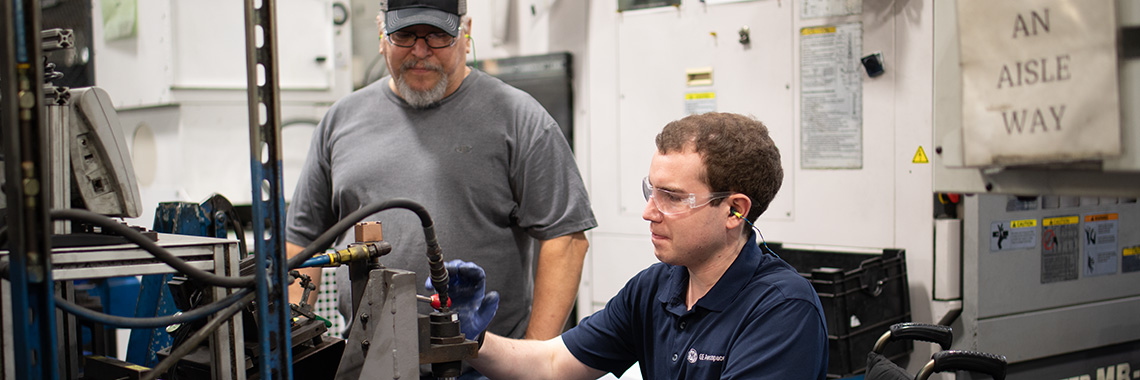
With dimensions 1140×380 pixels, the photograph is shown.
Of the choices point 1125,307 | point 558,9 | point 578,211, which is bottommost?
point 1125,307

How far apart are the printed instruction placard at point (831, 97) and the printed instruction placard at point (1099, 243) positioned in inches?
32.5

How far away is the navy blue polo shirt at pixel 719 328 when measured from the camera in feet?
4.37

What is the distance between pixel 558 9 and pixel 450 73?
5.00 ft

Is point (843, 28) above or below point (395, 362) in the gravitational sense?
above

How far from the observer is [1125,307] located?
2.85 metres

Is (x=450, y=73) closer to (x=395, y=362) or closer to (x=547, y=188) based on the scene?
(x=547, y=188)

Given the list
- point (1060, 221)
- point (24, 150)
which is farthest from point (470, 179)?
point (1060, 221)

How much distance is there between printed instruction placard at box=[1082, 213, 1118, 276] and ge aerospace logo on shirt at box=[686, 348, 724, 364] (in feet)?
6.72

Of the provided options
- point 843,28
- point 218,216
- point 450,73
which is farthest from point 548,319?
point 843,28

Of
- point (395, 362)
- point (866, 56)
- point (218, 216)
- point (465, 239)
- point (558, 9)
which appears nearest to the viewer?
point (395, 362)

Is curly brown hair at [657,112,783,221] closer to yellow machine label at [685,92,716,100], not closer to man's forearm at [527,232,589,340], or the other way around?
man's forearm at [527,232,589,340]

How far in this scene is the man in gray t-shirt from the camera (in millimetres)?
1951

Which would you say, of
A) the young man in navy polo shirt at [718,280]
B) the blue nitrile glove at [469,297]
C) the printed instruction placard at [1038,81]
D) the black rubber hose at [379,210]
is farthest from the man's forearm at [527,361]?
the printed instruction placard at [1038,81]

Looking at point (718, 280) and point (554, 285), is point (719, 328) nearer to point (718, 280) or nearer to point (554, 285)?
point (718, 280)
